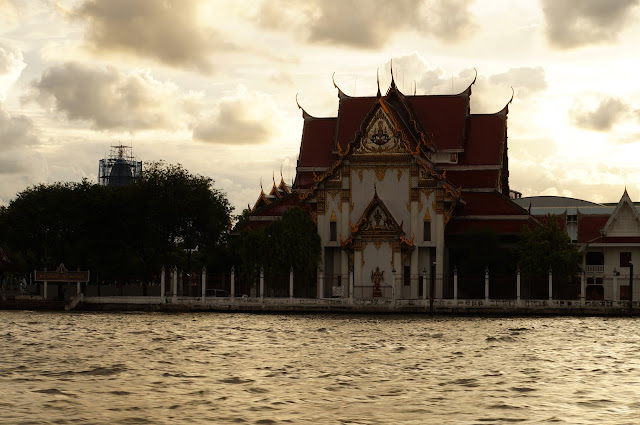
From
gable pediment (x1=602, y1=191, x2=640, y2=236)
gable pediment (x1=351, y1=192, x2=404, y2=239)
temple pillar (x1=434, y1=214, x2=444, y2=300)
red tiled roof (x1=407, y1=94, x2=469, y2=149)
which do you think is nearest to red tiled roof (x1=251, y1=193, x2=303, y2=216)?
gable pediment (x1=351, y1=192, x2=404, y2=239)

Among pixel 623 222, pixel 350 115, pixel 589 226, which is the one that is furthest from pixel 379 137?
pixel 589 226

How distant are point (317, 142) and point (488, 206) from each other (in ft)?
58.5

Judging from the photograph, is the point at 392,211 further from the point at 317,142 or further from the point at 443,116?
the point at 317,142

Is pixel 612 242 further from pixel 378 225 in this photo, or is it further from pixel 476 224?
pixel 378 225

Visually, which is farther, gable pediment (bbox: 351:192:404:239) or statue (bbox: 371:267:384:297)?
statue (bbox: 371:267:384:297)

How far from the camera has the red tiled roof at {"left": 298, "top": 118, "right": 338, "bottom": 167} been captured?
92.0m

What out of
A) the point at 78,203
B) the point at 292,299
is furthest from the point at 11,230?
the point at 292,299

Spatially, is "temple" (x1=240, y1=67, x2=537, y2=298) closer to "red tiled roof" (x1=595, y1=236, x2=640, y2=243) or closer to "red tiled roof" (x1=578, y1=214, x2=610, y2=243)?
"red tiled roof" (x1=595, y1=236, x2=640, y2=243)

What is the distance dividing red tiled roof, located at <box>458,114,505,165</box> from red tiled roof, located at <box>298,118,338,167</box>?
11283 millimetres

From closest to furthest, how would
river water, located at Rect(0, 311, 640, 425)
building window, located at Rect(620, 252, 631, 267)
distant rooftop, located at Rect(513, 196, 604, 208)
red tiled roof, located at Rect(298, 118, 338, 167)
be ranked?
river water, located at Rect(0, 311, 640, 425) < building window, located at Rect(620, 252, 631, 267) < red tiled roof, located at Rect(298, 118, 338, 167) < distant rooftop, located at Rect(513, 196, 604, 208)

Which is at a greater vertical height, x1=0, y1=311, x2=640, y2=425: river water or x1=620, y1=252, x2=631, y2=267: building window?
x1=620, y1=252, x2=631, y2=267: building window

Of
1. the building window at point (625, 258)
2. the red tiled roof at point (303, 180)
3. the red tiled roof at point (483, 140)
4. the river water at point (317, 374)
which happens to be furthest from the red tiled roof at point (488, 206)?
the river water at point (317, 374)

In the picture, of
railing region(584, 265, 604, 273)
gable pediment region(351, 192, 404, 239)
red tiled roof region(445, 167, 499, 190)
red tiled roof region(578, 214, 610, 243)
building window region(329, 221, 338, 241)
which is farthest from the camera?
red tiled roof region(578, 214, 610, 243)

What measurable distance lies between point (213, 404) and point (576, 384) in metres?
11.3
